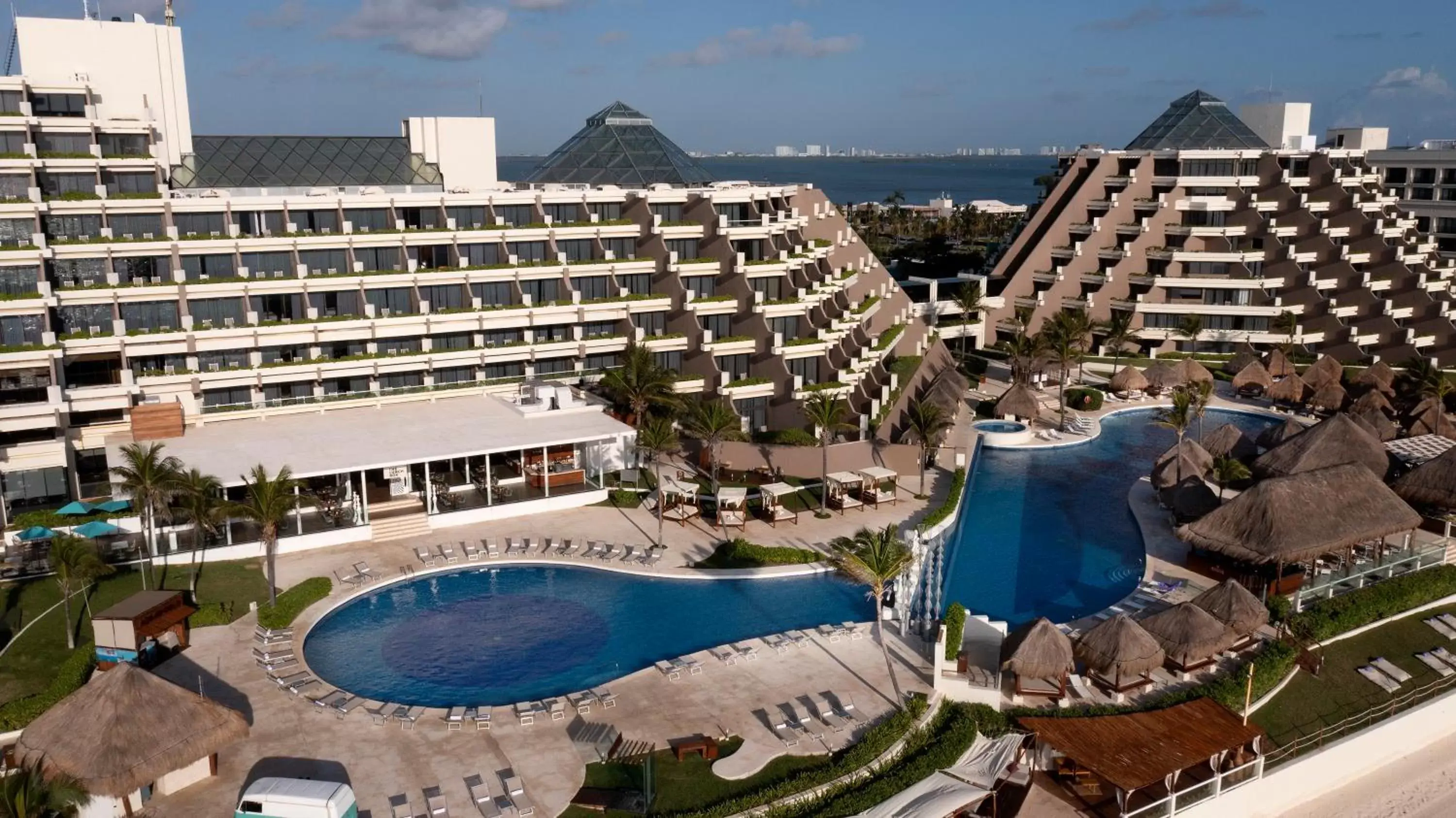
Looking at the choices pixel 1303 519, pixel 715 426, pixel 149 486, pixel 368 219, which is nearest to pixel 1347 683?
pixel 1303 519

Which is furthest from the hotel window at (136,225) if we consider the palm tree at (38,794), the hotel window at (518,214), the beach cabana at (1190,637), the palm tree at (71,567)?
the beach cabana at (1190,637)

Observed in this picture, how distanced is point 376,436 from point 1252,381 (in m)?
51.7

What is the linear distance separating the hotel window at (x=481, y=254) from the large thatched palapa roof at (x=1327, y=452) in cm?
3613

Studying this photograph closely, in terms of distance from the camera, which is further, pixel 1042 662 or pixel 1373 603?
pixel 1373 603

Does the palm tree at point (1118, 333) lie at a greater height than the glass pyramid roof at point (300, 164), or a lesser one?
lesser

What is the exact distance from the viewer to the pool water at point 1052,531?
36406 millimetres

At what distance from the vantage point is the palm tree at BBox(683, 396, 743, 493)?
4309cm

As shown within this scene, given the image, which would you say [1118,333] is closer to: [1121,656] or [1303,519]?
[1303,519]

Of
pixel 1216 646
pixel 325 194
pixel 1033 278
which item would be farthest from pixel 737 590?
pixel 1033 278

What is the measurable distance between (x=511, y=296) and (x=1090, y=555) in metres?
29.6

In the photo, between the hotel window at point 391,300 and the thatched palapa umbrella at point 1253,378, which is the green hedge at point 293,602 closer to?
the hotel window at point 391,300

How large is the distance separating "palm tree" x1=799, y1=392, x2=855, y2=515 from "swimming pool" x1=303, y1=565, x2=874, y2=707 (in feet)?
23.9

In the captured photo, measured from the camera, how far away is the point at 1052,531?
42.7m

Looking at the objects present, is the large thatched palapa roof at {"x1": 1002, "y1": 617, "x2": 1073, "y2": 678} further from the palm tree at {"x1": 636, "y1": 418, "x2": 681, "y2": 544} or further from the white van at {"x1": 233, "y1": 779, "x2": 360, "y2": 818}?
the white van at {"x1": 233, "y1": 779, "x2": 360, "y2": 818}
